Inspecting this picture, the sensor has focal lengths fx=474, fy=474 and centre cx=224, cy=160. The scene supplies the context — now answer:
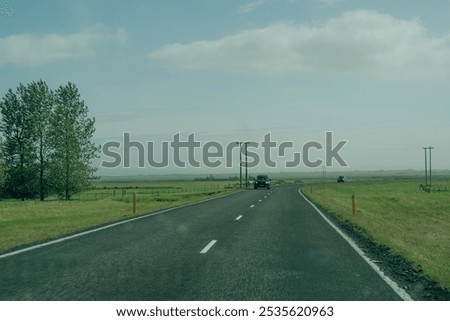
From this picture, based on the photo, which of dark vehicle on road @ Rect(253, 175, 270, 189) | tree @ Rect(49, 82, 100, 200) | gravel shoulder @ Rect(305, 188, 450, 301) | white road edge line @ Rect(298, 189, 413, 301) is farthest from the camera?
dark vehicle on road @ Rect(253, 175, 270, 189)

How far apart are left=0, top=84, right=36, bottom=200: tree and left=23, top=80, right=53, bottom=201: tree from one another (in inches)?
26.3

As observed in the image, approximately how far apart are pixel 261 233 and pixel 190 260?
5.22 metres

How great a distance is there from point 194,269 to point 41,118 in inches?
1827

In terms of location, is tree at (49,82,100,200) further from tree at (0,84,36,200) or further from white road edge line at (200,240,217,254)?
white road edge line at (200,240,217,254)

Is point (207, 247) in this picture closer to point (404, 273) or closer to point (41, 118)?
point (404, 273)

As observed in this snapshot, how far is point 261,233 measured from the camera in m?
14.2

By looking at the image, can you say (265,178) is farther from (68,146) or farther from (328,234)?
(328,234)

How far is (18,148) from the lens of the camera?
51.9 meters

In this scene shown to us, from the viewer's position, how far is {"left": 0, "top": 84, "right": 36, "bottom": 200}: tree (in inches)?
2024

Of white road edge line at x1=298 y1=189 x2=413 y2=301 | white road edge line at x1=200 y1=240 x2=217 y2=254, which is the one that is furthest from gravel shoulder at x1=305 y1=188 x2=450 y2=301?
white road edge line at x1=200 y1=240 x2=217 y2=254

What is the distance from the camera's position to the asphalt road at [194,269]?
6.55 m

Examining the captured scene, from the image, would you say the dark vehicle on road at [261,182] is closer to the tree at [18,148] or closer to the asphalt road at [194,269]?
the tree at [18,148]

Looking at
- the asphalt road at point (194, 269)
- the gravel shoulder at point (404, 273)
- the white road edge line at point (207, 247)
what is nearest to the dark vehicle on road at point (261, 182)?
the asphalt road at point (194, 269)

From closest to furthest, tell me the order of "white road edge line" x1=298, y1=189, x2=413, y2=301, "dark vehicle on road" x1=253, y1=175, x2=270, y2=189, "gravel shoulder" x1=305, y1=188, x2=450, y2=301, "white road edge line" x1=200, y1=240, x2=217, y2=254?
"white road edge line" x1=298, y1=189, x2=413, y2=301
"gravel shoulder" x1=305, y1=188, x2=450, y2=301
"white road edge line" x1=200, y1=240, x2=217, y2=254
"dark vehicle on road" x1=253, y1=175, x2=270, y2=189
